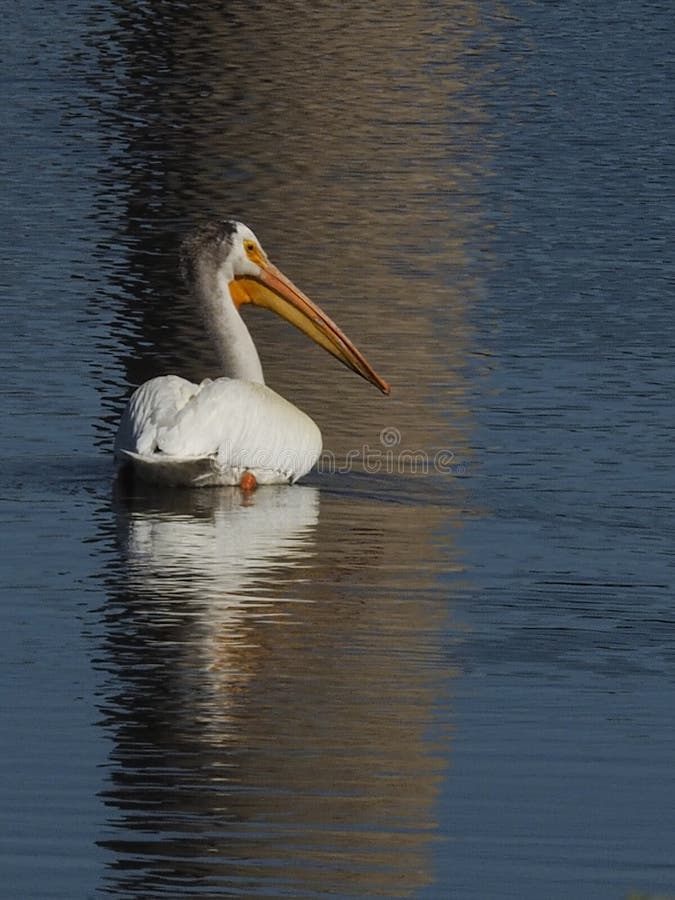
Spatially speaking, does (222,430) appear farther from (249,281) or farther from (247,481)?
(249,281)

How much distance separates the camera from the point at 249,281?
8312 millimetres

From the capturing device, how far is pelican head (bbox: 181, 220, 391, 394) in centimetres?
812

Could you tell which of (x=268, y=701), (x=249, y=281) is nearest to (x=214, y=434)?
(x=249, y=281)

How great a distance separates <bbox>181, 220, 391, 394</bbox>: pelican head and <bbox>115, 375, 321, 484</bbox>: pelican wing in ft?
2.51

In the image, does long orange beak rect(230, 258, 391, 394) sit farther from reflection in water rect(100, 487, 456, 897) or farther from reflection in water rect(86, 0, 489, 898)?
reflection in water rect(100, 487, 456, 897)

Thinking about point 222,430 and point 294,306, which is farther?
point 294,306

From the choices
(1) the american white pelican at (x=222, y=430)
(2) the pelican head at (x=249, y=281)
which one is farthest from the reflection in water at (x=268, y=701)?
(2) the pelican head at (x=249, y=281)

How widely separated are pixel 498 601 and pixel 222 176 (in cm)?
808

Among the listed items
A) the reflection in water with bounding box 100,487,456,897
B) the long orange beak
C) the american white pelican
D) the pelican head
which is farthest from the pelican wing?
the long orange beak

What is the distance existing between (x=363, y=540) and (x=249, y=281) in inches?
72.2

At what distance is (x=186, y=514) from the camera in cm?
703

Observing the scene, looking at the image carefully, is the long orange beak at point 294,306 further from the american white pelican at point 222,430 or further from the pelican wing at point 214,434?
the pelican wing at point 214,434

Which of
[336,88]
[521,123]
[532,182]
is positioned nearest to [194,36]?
[336,88]

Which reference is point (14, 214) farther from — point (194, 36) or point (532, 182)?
point (194, 36)
